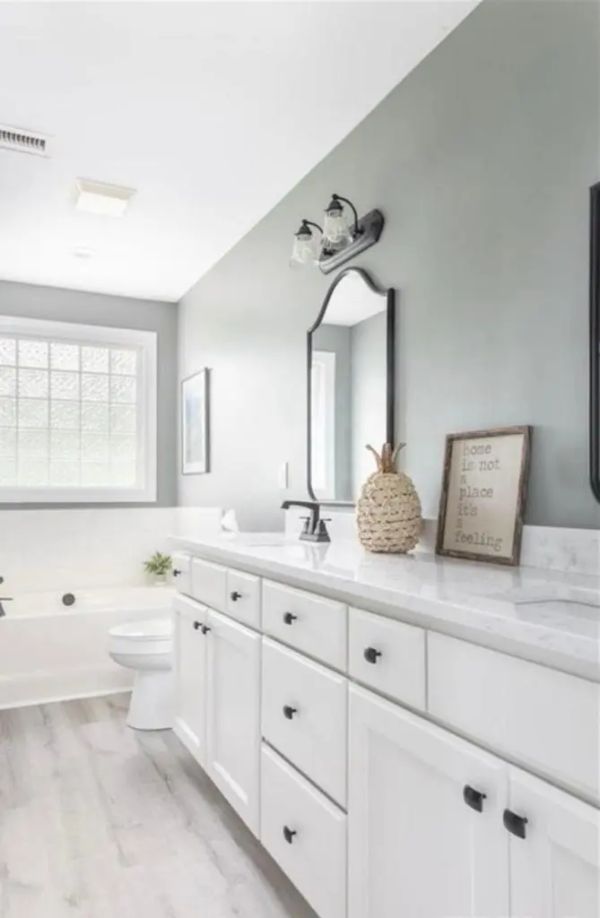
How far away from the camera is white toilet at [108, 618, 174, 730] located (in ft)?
9.84

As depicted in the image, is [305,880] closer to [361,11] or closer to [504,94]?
[504,94]

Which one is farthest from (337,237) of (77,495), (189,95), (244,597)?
(77,495)

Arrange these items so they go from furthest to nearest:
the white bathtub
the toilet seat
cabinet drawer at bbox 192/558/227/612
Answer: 1. the white bathtub
2. the toilet seat
3. cabinet drawer at bbox 192/558/227/612

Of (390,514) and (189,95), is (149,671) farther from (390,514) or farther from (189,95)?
(189,95)

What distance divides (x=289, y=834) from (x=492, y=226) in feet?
5.29

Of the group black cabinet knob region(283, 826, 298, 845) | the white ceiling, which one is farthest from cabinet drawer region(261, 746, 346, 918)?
the white ceiling

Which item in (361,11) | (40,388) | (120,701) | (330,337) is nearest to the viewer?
(361,11)

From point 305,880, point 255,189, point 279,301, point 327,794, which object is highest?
Answer: point 255,189

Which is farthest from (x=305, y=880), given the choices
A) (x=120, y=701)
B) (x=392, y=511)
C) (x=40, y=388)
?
(x=40, y=388)

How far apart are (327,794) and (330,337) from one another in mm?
1648

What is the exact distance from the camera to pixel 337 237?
7.68ft

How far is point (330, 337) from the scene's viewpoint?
2.60 m

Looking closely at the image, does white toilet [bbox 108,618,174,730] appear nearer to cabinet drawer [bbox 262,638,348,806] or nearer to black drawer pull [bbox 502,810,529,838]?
cabinet drawer [bbox 262,638,348,806]

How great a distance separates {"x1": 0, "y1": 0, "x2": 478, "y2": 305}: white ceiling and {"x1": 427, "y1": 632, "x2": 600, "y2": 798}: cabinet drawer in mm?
1740
